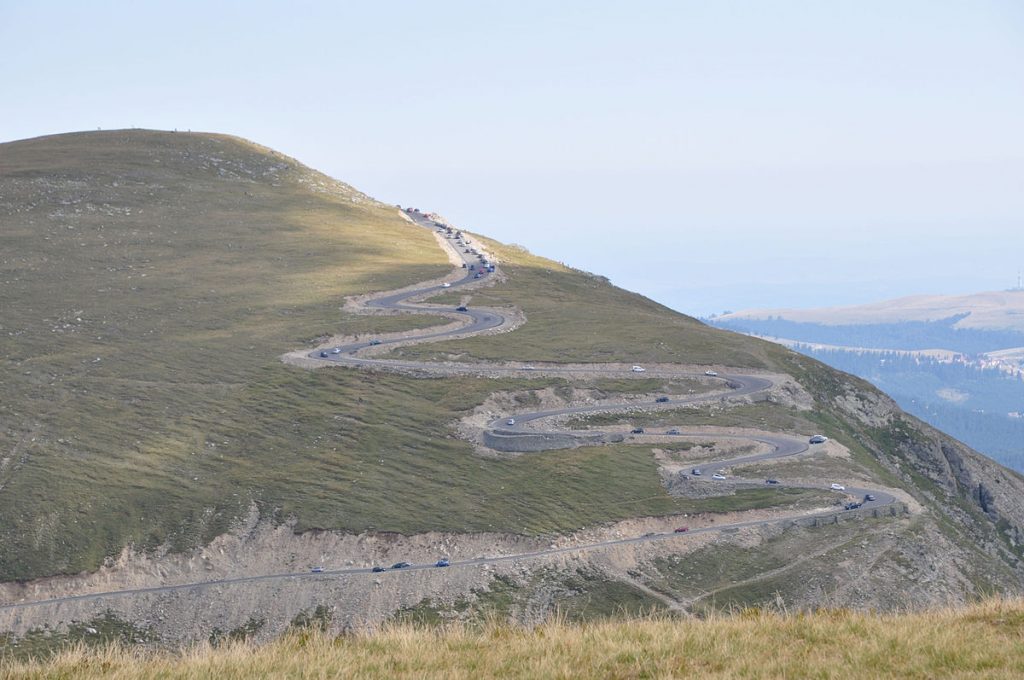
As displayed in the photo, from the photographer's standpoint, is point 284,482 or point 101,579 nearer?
point 101,579

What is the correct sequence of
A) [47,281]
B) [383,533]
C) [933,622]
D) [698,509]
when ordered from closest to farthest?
[933,622]
[383,533]
[698,509]
[47,281]

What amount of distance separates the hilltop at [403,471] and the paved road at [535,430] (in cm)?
71

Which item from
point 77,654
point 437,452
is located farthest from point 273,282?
point 77,654

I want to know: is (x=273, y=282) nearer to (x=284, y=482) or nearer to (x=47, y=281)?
(x=47, y=281)

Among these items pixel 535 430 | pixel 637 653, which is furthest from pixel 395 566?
pixel 637 653

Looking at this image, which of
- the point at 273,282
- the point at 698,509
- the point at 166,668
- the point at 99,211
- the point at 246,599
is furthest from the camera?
the point at 99,211

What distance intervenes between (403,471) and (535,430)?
16075 mm

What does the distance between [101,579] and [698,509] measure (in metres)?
48.2

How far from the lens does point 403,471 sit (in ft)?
326

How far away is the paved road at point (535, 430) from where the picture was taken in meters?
80.9

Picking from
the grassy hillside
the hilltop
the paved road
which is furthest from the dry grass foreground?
the grassy hillside

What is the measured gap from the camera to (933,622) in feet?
68.9

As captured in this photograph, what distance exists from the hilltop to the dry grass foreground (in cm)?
3074

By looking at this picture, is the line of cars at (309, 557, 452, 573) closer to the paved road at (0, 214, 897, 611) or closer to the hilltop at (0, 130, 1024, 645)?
the paved road at (0, 214, 897, 611)
